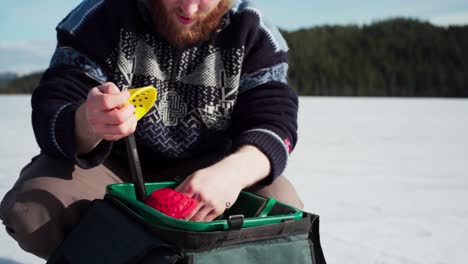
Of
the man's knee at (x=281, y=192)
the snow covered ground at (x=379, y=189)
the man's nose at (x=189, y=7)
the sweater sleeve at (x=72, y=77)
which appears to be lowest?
the snow covered ground at (x=379, y=189)

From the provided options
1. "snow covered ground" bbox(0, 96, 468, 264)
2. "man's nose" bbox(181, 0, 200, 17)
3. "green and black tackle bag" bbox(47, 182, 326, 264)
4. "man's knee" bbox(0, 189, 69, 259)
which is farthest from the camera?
"snow covered ground" bbox(0, 96, 468, 264)

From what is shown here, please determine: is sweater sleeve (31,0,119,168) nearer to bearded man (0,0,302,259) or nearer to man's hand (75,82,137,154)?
bearded man (0,0,302,259)

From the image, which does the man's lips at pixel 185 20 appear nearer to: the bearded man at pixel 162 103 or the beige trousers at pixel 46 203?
the bearded man at pixel 162 103

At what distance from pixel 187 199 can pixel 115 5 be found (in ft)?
1.85

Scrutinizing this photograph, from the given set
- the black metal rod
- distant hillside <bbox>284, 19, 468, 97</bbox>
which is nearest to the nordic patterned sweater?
the black metal rod

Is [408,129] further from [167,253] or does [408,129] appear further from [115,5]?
[167,253]

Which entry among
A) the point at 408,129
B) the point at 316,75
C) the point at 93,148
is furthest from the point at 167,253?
the point at 316,75

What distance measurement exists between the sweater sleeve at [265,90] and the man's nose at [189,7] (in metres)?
0.16

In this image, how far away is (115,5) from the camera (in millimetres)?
1142

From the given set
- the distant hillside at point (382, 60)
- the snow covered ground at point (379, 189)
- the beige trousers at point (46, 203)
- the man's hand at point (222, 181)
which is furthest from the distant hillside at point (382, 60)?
the beige trousers at point (46, 203)

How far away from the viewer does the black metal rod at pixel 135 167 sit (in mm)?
892

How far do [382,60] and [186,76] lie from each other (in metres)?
16.8

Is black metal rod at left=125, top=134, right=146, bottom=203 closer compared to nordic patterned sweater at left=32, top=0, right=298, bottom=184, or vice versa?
black metal rod at left=125, top=134, right=146, bottom=203

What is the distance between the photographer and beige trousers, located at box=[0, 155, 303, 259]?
94 cm
